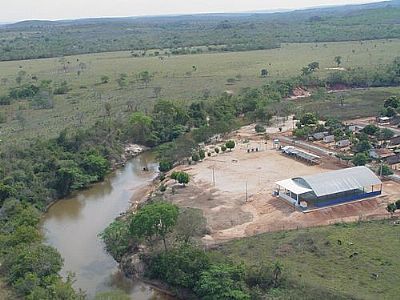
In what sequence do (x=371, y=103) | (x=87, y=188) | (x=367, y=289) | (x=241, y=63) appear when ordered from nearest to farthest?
(x=367, y=289) → (x=87, y=188) → (x=371, y=103) → (x=241, y=63)

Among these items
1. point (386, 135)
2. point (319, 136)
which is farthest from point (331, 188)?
point (319, 136)

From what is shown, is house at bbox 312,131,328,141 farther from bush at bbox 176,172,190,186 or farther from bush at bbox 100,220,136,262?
bush at bbox 100,220,136,262

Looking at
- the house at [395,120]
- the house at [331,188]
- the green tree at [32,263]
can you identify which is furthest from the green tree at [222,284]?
the house at [395,120]

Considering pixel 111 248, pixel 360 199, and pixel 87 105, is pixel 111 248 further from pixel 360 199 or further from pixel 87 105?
pixel 87 105

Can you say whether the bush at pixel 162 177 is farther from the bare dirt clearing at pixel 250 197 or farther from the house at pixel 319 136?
the house at pixel 319 136

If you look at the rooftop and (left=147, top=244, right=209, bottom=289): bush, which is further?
the rooftop

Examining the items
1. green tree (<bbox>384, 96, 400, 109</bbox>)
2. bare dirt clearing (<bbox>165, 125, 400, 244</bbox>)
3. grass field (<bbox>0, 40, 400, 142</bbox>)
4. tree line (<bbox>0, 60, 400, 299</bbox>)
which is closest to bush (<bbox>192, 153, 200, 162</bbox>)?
bare dirt clearing (<bbox>165, 125, 400, 244</bbox>)

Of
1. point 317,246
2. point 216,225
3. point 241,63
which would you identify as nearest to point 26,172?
point 216,225

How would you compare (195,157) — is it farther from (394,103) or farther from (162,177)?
(394,103)
